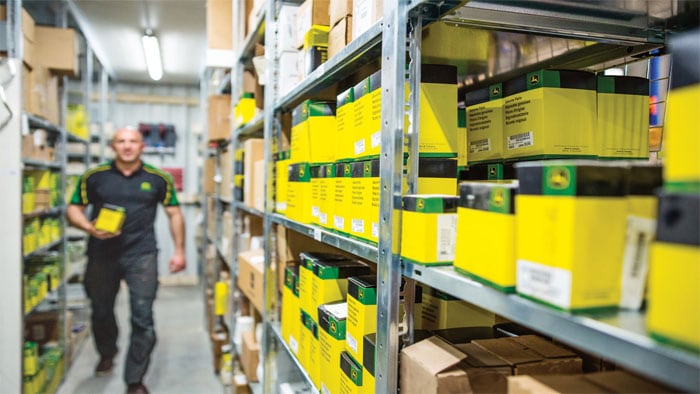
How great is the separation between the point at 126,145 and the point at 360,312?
10.4ft

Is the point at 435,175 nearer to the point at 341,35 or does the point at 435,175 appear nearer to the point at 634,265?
the point at 634,265

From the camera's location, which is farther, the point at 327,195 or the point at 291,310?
the point at 291,310

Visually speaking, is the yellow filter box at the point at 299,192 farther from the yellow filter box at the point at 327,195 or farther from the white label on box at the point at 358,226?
the white label on box at the point at 358,226

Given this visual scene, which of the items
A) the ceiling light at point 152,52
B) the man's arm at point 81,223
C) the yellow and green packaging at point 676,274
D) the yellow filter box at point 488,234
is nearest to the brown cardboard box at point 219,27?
the man's arm at point 81,223

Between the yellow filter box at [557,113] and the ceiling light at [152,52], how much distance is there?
5039mm

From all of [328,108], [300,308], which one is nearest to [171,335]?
[300,308]

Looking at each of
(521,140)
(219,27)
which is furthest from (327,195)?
(219,27)

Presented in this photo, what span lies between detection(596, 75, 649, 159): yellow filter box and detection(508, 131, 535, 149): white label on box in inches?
6.4

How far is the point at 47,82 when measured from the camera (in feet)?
12.7

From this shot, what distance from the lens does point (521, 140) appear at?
118cm

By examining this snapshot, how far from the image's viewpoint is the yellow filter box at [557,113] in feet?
3.63

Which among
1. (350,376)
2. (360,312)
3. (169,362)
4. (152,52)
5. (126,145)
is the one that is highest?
(152,52)

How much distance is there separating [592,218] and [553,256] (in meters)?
0.07

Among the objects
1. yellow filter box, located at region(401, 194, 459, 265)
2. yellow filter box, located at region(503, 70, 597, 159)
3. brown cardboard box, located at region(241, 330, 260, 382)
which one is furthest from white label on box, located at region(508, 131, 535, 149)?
brown cardboard box, located at region(241, 330, 260, 382)
